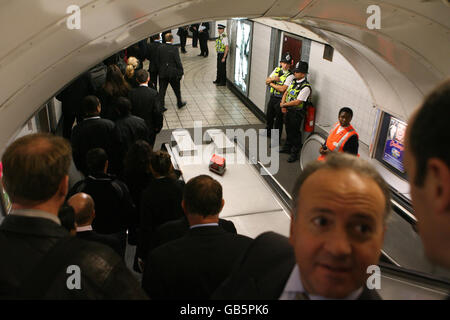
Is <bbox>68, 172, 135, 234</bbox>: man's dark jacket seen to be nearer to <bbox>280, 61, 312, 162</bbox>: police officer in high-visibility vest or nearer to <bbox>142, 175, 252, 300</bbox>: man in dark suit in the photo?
<bbox>142, 175, 252, 300</bbox>: man in dark suit

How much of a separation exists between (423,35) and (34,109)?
3.42m

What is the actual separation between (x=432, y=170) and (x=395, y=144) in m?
4.45

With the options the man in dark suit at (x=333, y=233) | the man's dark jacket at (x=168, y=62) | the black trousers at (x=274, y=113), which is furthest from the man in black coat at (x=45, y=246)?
the man's dark jacket at (x=168, y=62)

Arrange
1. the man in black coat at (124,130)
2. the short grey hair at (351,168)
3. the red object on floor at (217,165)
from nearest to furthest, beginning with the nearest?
the short grey hair at (351,168), the man in black coat at (124,130), the red object on floor at (217,165)

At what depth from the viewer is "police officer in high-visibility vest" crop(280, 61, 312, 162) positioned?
6.06 metres

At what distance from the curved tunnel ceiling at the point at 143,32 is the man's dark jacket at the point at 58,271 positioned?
1392mm

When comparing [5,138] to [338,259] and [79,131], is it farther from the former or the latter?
[338,259]

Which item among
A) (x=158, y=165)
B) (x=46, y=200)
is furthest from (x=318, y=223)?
(x=158, y=165)

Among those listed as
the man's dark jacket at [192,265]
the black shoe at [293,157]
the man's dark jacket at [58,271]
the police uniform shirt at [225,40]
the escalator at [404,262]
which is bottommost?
the black shoe at [293,157]

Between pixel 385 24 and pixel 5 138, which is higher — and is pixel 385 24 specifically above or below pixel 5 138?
above

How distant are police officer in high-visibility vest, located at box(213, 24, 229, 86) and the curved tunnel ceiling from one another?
653 centimetres

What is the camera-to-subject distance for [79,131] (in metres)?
3.91

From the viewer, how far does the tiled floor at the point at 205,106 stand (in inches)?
320

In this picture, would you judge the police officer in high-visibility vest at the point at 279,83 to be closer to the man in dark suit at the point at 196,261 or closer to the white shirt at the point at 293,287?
the man in dark suit at the point at 196,261
